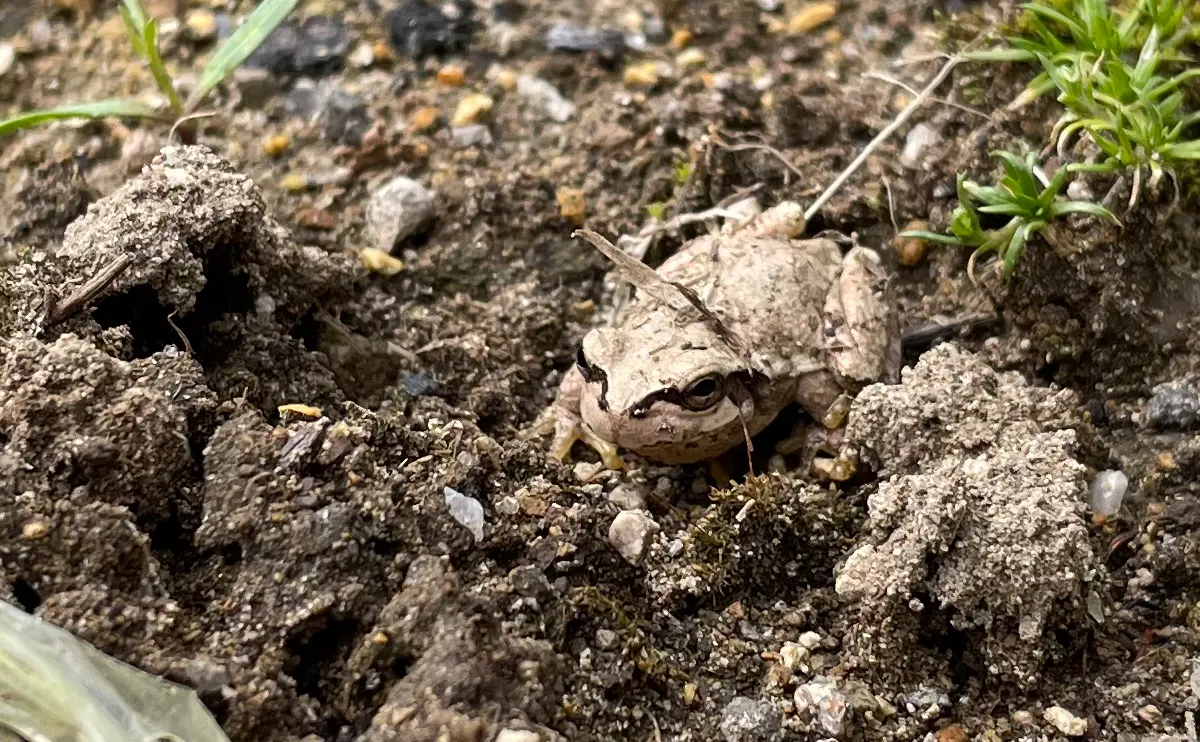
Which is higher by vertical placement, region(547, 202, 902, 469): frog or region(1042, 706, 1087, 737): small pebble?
region(547, 202, 902, 469): frog

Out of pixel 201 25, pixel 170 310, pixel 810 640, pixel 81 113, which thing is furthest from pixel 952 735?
pixel 201 25

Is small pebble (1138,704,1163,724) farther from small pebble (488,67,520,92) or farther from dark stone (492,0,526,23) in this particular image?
dark stone (492,0,526,23)

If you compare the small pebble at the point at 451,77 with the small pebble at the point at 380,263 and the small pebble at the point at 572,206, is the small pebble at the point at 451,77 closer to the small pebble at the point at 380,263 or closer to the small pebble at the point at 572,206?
the small pebble at the point at 572,206

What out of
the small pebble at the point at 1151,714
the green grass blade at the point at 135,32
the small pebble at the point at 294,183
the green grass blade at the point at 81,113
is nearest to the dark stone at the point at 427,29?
the small pebble at the point at 294,183

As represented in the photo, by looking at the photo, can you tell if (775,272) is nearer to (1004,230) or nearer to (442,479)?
(1004,230)

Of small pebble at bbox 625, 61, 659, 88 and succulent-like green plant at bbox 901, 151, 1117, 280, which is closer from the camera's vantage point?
succulent-like green plant at bbox 901, 151, 1117, 280

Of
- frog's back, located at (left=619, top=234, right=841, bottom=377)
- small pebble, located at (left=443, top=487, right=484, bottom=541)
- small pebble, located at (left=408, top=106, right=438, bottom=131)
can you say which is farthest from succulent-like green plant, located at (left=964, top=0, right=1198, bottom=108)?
small pebble, located at (left=443, top=487, right=484, bottom=541)

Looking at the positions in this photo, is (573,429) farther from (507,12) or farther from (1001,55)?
(507,12)

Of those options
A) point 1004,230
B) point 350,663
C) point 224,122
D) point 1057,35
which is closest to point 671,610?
point 350,663
